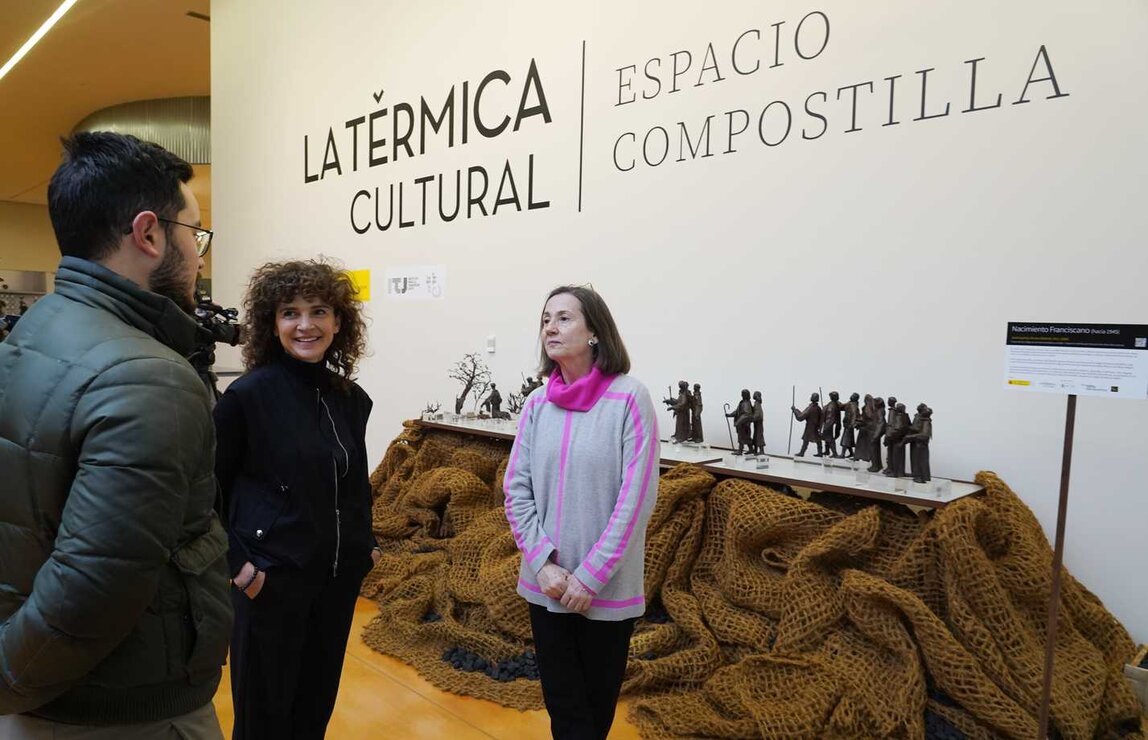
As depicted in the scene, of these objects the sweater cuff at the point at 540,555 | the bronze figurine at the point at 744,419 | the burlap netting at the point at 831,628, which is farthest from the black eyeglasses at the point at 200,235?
the bronze figurine at the point at 744,419

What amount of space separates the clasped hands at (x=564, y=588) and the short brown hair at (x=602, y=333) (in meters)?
0.49

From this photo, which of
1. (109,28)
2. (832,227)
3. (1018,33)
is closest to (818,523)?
(832,227)

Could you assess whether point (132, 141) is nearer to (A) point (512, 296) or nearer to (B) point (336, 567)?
(B) point (336, 567)

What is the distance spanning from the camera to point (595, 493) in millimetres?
1763

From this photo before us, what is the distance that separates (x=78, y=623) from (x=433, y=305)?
4143mm

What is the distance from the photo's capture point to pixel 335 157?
565 cm

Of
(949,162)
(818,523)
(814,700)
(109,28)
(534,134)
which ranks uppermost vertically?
(109,28)

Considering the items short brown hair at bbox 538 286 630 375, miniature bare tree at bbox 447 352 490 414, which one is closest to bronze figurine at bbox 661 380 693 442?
short brown hair at bbox 538 286 630 375

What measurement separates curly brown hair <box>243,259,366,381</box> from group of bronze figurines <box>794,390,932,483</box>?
1822 millimetres

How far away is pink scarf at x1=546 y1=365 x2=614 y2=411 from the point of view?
1812 millimetres

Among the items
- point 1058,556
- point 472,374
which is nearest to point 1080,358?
point 1058,556

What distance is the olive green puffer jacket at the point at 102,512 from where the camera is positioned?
907 mm

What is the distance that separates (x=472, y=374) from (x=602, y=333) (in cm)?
275

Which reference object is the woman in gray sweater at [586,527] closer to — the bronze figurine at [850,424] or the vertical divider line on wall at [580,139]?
the bronze figurine at [850,424]
